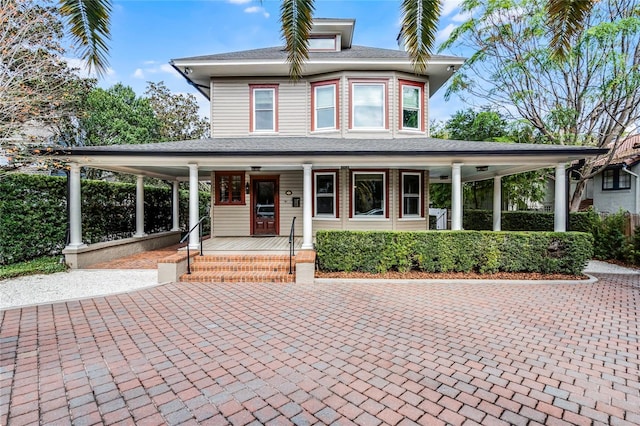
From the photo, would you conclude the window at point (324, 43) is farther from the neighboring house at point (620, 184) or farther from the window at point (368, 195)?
the neighboring house at point (620, 184)

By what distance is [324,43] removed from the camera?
39.8ft

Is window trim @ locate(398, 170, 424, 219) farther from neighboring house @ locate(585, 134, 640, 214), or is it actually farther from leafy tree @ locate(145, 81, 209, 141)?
leafy tree @ locate(145, 81, 209, 141)

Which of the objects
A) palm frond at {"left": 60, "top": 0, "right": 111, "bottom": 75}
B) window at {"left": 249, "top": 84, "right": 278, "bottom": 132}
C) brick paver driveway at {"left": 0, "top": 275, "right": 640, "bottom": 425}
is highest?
window at {"left": 249, "top": 84, "right": 278, "bottom": 132}

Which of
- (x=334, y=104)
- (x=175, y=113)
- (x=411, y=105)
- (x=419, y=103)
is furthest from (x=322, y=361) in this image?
(x=175, y=113)

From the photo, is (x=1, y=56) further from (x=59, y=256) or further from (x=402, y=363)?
(x=402, y=363)

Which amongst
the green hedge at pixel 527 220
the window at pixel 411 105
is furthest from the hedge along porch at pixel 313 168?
the green hedge at pixel 527 220

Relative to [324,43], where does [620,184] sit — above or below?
below

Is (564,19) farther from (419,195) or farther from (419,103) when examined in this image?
(419,103)

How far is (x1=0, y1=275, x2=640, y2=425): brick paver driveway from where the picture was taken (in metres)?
2.82

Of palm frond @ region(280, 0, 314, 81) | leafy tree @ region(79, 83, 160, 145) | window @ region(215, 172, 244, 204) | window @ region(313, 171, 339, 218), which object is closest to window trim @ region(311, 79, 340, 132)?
window @ region(313, 171, 339, 218)

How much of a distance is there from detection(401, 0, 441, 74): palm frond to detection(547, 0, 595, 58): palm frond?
127 centimetres

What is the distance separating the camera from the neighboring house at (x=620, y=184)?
16312mm

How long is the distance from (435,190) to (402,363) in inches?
711

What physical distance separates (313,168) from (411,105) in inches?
168
